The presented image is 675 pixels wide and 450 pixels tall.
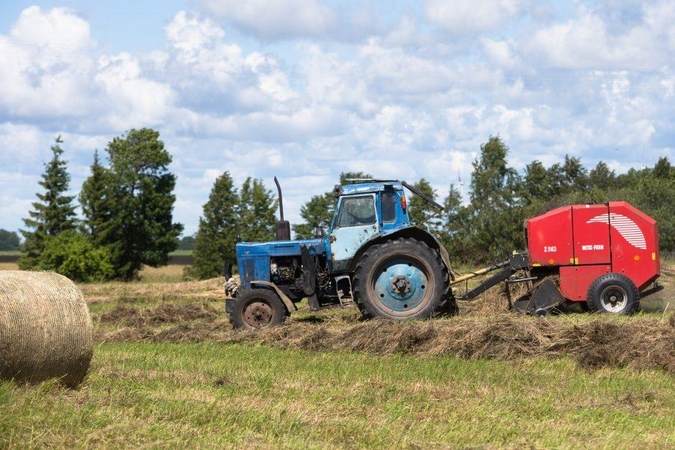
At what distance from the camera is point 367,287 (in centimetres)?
1559

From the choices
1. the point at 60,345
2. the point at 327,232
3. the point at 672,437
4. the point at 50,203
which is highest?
the point at 50,203

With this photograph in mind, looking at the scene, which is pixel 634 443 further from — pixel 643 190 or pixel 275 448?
pixel 643 190

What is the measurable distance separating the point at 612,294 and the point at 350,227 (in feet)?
16.3

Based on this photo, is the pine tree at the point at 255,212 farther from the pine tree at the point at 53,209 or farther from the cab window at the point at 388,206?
the cab window at the point at 388,206

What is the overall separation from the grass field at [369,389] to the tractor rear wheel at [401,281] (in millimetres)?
963

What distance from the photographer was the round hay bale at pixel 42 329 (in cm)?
855

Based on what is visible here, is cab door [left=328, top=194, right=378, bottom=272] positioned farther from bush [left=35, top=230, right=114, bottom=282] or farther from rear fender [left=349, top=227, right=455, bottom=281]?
bush [left=35, top=230, right=114, bottom=282]

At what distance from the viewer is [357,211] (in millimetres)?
15836

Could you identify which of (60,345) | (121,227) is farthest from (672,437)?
(121,227)

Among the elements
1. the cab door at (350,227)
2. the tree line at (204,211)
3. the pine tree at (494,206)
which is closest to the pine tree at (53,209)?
the tree line at (204,211)

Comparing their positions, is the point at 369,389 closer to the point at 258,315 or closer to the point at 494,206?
the point at 258,315

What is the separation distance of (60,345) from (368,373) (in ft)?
11.5

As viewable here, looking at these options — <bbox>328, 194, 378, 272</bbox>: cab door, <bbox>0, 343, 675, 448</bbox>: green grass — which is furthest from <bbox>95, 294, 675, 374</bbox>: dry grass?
<bbox>328, 194, 378, 272</bbox>: cab door

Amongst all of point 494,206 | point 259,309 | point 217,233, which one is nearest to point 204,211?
point 217,233
